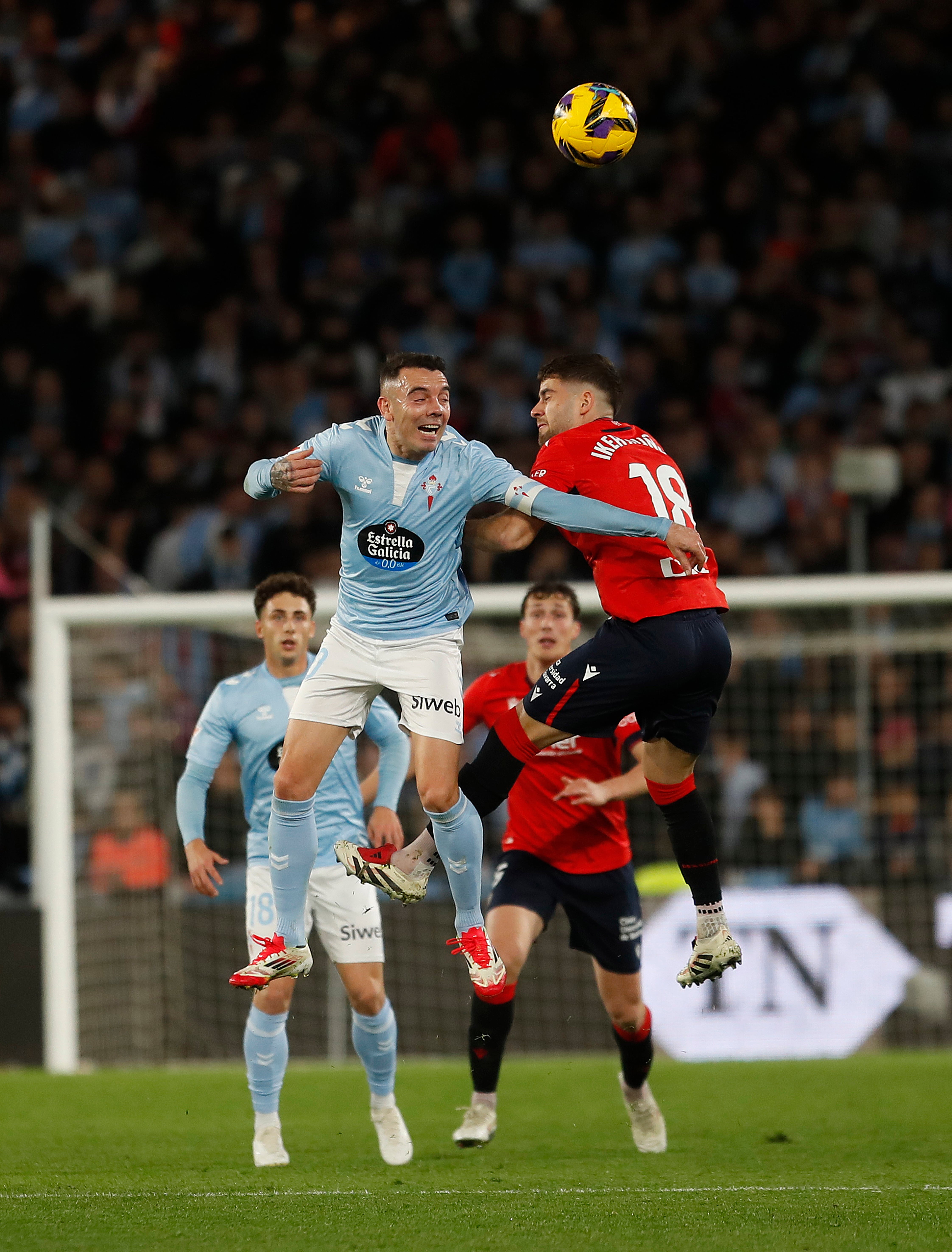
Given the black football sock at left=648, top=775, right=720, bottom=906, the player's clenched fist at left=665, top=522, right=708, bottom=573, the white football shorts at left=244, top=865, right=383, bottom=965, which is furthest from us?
the white football shorts at left=244, top=865, right=383, bottom=965

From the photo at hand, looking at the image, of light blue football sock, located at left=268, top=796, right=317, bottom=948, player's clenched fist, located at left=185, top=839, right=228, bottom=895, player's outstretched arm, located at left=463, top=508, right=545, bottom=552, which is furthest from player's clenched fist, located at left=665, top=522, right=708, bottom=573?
player's clenched fist, located at left=185, top=839, right=228, bottom=895

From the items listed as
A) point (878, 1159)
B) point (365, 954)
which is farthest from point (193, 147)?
point (878, 1159)

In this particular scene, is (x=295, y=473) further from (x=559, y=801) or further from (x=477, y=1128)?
(x=477, y=1128)

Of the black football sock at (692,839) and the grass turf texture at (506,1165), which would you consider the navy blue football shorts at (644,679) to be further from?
the grass turf texture at (506,1165)

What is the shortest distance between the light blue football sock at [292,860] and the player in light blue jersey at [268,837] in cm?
31

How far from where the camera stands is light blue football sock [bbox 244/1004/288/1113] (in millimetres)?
6984

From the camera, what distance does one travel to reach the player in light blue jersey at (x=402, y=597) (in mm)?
6293

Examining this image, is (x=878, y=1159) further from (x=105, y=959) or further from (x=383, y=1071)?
(x=105, y=959)

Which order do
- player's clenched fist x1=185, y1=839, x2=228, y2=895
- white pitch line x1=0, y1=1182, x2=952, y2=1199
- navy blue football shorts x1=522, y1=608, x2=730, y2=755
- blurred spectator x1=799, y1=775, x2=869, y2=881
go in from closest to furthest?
white pitch line x1=0, y1=1182, x2=952, y2=1199 → navy blue football shorts x1=522, y1=608, x2=730, y2=755 → player's clenched fist x1=185, y1=839, x2=228, y2=895 → blurred spectator x1=799, y1=775, x2=869, y2=881

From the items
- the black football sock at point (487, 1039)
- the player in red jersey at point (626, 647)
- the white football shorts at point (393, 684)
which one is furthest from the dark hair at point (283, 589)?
the black football sock at point (487, 1039)

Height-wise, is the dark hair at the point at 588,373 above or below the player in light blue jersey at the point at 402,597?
above

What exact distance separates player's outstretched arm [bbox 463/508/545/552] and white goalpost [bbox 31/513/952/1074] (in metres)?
3.60

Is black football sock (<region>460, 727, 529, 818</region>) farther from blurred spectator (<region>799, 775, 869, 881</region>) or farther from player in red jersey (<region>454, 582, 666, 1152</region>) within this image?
blurred spectator (<region>799, 775, 869, 881</region>)

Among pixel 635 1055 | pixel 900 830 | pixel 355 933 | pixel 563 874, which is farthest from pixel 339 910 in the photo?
pixel 900 830
